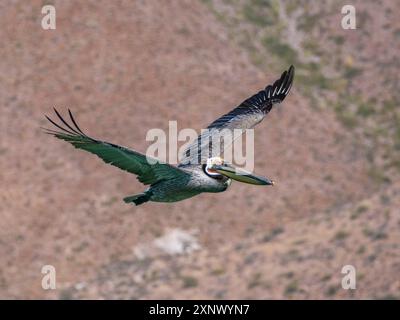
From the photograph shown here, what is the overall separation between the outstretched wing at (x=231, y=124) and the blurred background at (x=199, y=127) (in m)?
17.5

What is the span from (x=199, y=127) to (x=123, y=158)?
38101mm

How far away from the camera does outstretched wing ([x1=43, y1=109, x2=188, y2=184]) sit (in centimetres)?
2416

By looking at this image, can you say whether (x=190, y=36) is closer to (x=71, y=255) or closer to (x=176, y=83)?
(x=176, y=83)

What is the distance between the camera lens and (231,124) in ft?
97.6

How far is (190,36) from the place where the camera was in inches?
2702

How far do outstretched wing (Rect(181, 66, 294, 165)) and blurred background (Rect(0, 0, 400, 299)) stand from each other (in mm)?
17492

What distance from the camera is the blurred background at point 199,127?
5247 cm

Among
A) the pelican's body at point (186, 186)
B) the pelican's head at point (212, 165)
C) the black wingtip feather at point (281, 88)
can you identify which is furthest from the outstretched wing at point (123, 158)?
the black wingtip feather at point (281, 88)

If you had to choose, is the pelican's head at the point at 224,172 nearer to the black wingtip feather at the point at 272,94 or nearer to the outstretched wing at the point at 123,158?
the outstretched wing at the point at 123,158

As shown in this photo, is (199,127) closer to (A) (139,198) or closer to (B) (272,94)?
(B) (272,94)

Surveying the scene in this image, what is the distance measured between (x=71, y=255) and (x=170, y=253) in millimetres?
4766

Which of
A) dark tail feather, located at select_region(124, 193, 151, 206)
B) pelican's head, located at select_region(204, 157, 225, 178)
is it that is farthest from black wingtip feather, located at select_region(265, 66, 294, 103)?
dark tail feather, located at select_region(124, 193, 151, 206)

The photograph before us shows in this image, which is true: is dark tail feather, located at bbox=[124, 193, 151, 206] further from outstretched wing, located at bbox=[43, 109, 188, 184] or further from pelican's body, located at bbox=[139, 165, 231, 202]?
outstretched wing, located at bbox=[43, 109, 188, 184]
